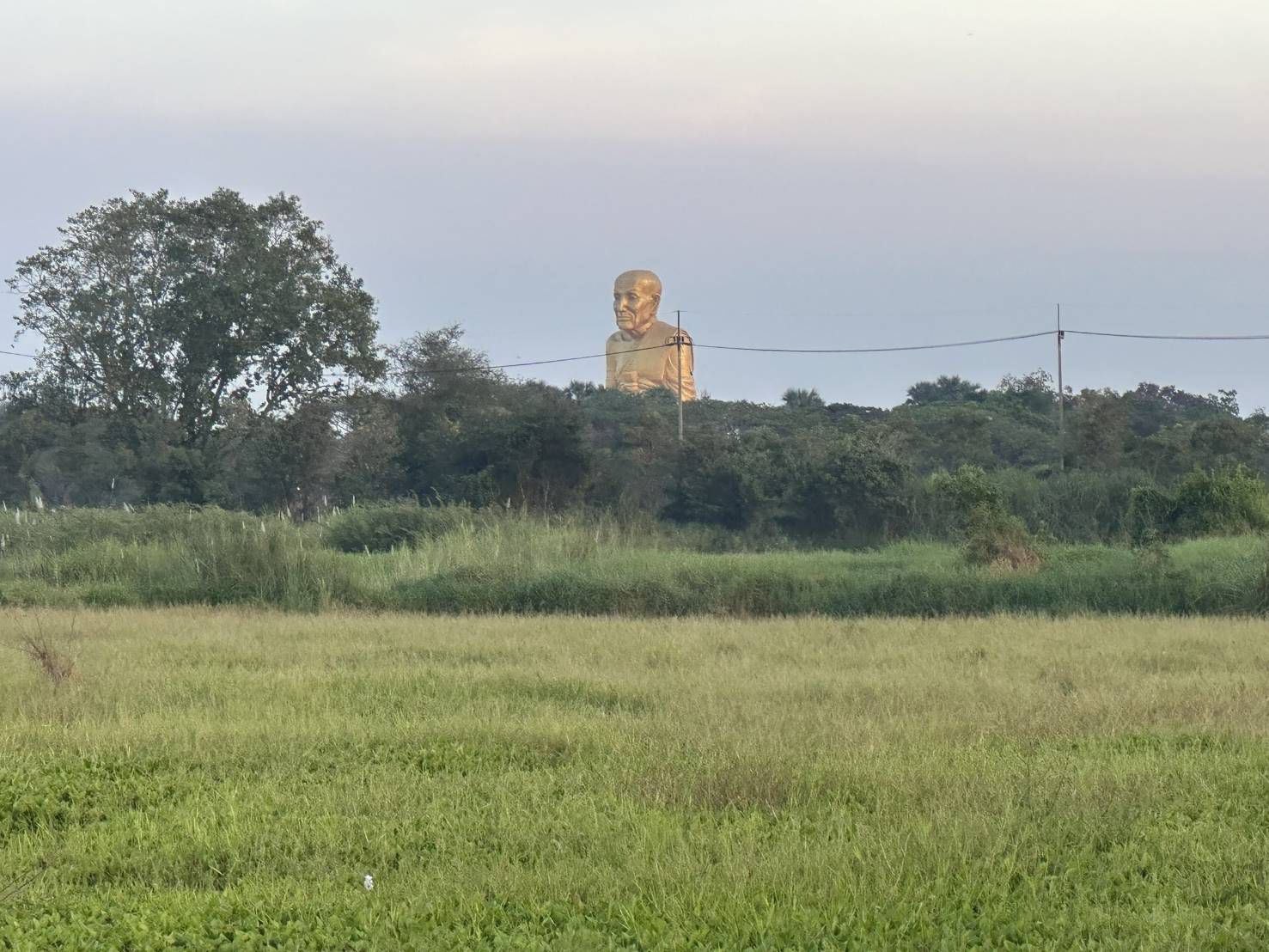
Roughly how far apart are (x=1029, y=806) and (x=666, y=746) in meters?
2.10

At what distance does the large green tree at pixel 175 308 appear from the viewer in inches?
1328

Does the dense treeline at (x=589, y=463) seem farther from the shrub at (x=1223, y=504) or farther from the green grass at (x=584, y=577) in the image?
the green grass at (x=584, y=577)

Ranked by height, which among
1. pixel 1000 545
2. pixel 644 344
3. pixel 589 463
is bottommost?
pixel 1000 545

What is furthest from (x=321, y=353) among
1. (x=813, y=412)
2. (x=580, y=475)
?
(x=813, y=412)

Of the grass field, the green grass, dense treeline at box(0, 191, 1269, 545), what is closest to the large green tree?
dense treeline at box(0, 191, 1269, 545)

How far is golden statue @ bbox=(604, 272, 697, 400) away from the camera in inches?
1789

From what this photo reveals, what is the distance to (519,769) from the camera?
7.16 meters

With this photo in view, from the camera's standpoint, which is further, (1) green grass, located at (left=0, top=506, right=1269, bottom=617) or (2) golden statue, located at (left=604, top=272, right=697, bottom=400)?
(2) golden statue, located at (left=604, top=272, right=697, bottom=400)

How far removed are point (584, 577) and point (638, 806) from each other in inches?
477

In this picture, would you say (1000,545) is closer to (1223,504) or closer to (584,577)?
(584,577)

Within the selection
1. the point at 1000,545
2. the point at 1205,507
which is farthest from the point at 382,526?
the point at 1205,507

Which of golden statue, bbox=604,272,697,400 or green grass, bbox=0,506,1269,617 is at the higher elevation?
golden statue, bbox=604,272,697,400

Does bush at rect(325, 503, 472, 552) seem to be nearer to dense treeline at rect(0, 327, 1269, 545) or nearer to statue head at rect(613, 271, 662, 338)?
dense treeline at rect(0, 327, 1269, 545)

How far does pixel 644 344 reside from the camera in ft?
151
